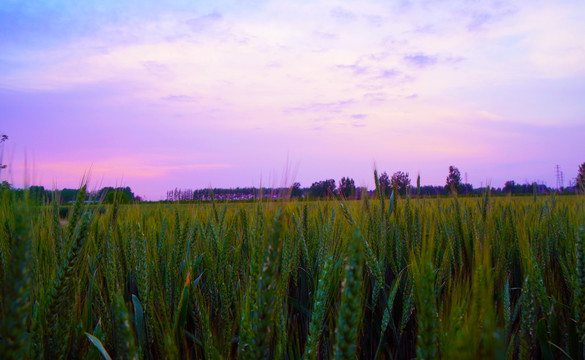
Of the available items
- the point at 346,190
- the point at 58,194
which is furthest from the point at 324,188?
the point at 58,194

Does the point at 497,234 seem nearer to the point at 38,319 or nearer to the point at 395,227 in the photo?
the point at 395,227

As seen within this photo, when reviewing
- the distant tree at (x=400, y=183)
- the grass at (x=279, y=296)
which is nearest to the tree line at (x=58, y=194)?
the grass at (x=279, y=296)

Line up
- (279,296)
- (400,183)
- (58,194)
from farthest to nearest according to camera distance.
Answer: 1. (400,183)
2. (58,194)
3. (279,296)

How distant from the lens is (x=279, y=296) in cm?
99

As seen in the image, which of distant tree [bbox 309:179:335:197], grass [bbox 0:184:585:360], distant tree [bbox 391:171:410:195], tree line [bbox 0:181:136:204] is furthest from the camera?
distant tree [bbox 309:179:335:197]

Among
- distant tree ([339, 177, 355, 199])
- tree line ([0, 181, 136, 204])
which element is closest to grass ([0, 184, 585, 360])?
tree line ([0, 181, 136, 204])

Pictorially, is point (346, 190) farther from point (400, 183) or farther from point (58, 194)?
point (58, 194)

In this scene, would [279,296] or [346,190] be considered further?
[346,190]

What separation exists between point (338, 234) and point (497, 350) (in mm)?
1427

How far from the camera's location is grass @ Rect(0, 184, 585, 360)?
633mm

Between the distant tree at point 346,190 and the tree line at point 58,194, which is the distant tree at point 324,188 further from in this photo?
the tree line at point 58,194

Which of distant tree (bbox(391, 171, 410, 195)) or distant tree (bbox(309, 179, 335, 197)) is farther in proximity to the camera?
distant tree (bbox(309, 179, 335, 197))

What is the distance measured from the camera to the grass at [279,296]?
0.63 metres

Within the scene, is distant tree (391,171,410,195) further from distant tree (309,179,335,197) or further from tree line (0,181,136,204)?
tree line (0,181,136,204)
